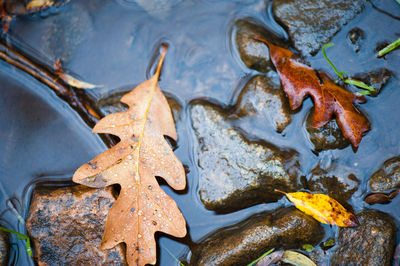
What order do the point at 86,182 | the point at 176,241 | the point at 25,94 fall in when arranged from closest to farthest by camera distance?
the point at 86,182, the point at 176,241, the point at 25,94

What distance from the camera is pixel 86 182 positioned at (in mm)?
2252

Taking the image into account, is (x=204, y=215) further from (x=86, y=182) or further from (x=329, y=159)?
(x=329, y=159)

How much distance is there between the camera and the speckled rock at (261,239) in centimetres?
227

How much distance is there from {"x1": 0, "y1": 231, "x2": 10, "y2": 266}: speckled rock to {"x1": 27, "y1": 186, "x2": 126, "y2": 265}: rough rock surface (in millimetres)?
296

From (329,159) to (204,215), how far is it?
1.21 meters

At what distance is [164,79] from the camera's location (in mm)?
2725

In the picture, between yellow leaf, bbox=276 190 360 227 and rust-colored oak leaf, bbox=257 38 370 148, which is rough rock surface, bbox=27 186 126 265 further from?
rust-colored oak leaf, bbox=257 38 370 148

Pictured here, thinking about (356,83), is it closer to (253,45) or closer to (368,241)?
(253,45)

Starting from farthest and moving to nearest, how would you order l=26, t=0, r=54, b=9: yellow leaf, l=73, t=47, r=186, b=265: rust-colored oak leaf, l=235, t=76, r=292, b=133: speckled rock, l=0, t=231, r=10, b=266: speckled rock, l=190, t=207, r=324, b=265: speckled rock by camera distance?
l=26, t=0, r=54, b=9: yellow leaf
l=235, t=76, r=292, b=133: speckled rock
l=0, t=231, r=10, b=266: speckled rock
l=190, t=207, r=324, b=265: speckled rock
l=73, t=47, r=186, b=265: rust-colored oak leaf

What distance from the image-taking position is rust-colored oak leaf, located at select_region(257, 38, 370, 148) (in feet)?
7.75

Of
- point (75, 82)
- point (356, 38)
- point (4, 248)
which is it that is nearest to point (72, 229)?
point (4, 248)

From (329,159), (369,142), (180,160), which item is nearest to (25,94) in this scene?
(180,160)

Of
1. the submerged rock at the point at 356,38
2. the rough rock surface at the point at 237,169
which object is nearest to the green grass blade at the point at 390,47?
the submerged rock at the point at 356,38

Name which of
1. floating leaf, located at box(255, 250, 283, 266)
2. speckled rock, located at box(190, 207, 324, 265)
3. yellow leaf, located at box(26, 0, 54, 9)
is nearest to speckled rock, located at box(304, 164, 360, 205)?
speckled rock, located at box(190, 207, 324, 265)
